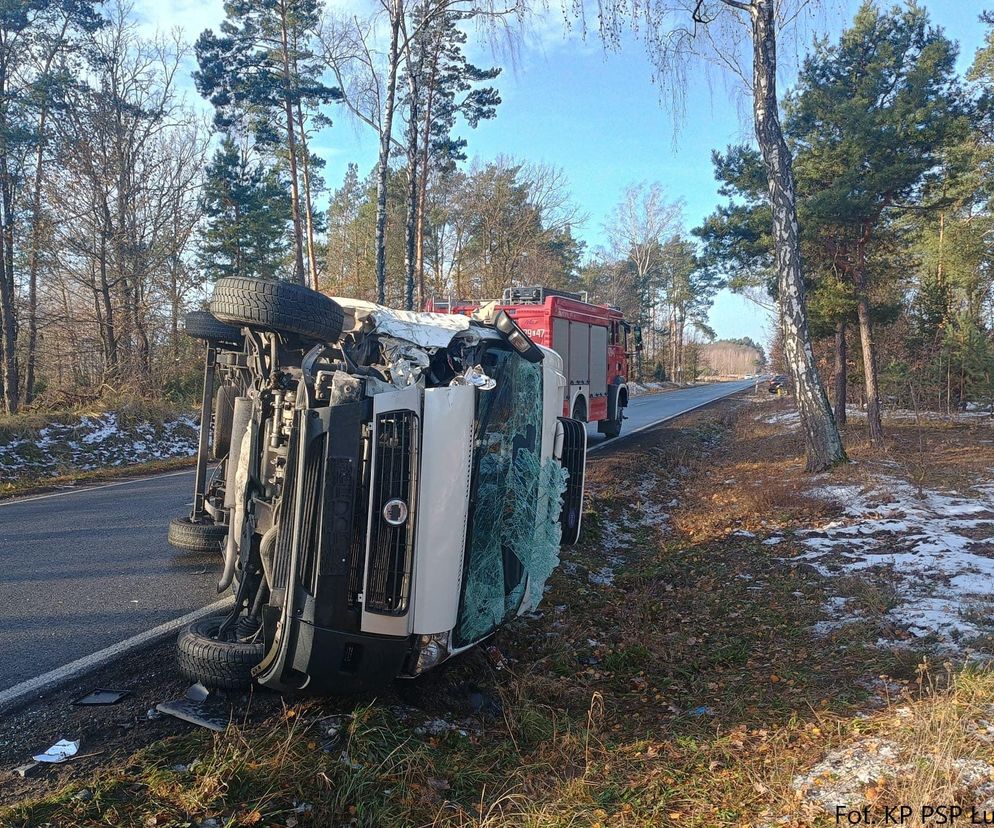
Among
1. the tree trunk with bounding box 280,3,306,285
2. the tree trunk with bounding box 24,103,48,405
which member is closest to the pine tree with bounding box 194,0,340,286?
the tree trunk with bounding box 280,3,306,285

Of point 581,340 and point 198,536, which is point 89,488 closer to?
point 198,536

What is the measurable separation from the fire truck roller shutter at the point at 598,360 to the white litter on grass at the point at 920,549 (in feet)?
19.2

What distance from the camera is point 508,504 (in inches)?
153

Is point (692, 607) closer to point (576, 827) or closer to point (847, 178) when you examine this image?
point (576, 827)

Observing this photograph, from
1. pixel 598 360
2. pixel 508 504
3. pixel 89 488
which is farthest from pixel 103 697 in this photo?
pixel 598 360

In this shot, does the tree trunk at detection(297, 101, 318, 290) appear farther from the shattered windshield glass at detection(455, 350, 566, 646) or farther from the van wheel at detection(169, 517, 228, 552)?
the shattered windshield glass at detection(455, 350, 566, 646)

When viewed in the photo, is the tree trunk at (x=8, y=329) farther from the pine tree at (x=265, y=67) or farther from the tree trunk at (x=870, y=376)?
the tree trunk at (x=870, y=376)

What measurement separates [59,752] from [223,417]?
10.7 ft

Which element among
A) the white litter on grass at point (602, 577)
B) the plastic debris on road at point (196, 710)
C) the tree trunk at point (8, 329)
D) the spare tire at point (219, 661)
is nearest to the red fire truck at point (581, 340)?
the white litter on grass at point (602, 577)

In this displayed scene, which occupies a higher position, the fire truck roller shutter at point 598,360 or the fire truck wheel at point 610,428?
Answer: the fire truck roller shutter at point 598,360

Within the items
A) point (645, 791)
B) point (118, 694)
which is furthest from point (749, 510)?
point (118, 694)

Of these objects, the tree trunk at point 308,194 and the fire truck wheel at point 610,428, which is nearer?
the fire truck wheel at point 610,428

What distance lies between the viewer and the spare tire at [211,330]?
5.36 meters

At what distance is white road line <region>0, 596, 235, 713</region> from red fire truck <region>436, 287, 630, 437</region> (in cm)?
776
